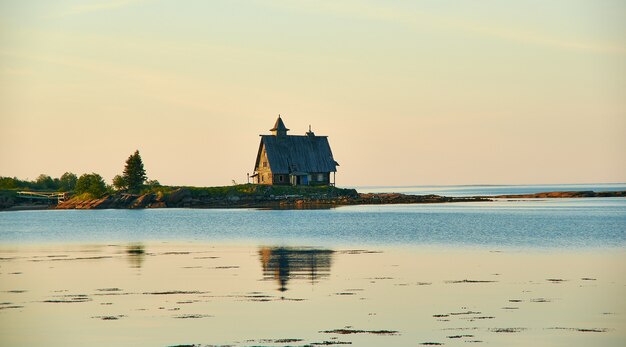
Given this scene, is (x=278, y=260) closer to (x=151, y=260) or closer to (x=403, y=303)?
(x=151, y=260)

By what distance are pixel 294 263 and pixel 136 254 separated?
408 inches

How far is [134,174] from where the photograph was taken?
4427 inches

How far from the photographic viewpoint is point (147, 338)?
20.4m

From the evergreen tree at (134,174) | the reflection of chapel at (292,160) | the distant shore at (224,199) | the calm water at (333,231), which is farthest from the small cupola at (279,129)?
the calm water at (333,231)

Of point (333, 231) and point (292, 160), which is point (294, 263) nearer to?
point (333, 231)

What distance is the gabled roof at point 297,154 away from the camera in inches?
4557

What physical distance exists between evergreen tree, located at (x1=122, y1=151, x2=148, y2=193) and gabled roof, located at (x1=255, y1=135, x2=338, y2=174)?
16342mm

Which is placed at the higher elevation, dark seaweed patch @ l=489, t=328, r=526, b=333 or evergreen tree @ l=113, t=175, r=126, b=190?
evergreen tree @ l=113, t=175, r=126, b=190

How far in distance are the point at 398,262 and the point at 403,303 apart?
13050 millimetres

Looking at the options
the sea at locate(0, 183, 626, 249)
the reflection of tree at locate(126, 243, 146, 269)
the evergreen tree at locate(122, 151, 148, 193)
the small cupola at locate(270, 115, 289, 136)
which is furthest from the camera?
the small cupola at locate(270, 115, 289, 136)

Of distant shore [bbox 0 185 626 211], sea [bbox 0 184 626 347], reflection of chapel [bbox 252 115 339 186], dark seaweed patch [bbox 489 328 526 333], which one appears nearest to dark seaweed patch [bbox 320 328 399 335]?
sea [bbox 0 184 626 347]

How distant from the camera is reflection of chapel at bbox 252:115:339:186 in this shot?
116m

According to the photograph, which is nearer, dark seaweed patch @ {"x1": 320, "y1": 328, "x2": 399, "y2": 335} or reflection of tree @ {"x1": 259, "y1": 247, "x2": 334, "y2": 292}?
dark seaweed patch @ {"x1": 320, "y1": 328, "x2": 399, "y2": 335}

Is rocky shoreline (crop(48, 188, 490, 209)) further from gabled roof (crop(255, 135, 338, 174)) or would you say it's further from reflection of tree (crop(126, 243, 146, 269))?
reflection of tree (crop(126, 243, 146, 269))
